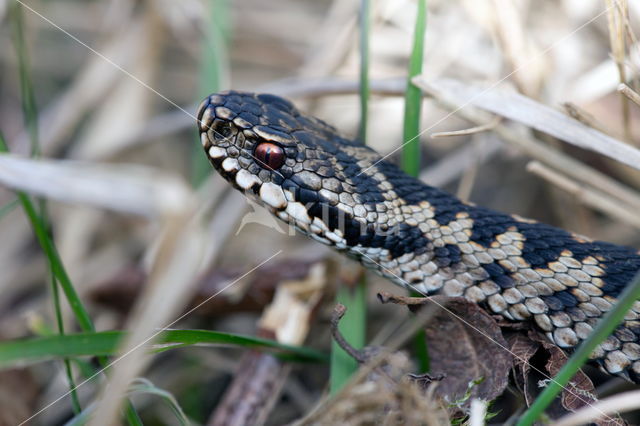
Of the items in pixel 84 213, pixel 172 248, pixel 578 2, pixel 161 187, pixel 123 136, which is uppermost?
pixel 578 2

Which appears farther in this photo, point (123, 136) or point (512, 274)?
point (123, 136)

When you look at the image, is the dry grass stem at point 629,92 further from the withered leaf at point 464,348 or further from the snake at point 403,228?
the withered leaf at point 464,348

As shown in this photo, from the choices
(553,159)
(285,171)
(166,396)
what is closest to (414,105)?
(285,171)

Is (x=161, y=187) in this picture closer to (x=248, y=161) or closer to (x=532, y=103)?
(x=248, y=161)

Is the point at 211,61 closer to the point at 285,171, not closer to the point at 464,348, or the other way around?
the point at 285,171

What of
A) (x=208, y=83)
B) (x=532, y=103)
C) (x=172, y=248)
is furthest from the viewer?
(x=208, y=83)

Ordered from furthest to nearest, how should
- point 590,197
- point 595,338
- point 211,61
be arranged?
point 211,61 < point 590,197 < point 595,338

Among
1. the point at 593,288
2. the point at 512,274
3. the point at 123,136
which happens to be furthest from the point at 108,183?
the point at 123,136
